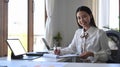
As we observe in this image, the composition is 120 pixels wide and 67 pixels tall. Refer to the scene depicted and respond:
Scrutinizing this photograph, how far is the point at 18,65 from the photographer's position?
6.13ft

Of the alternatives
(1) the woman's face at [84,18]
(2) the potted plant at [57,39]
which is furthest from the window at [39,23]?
(1) the woman's face at [84,18]

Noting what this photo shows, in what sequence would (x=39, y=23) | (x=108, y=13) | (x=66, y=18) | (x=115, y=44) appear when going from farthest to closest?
(x=66, y=18), (x=108, y=13), (x=39, y=23), (x=115, y=44)

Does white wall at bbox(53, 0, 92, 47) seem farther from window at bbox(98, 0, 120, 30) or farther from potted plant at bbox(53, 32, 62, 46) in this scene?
window at bbox(98, 0, 120, 30)

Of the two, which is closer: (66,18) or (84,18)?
(84,18)

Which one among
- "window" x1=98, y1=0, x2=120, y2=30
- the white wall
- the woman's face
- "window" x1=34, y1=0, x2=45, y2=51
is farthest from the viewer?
the white wall

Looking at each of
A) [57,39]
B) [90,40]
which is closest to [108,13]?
[57,39]

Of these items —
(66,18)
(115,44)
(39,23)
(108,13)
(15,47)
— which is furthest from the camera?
(66,18)

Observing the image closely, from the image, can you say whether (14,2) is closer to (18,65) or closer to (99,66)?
(18,65)

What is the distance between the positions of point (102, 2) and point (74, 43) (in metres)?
4.60

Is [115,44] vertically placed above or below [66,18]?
below

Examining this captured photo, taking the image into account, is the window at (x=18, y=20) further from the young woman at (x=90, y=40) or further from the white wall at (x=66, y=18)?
the young woman at (x=90, y=40)

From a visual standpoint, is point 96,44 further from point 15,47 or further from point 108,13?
point 108,13

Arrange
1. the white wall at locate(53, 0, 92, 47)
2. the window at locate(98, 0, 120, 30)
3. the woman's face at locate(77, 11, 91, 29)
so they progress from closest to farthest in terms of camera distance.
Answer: the woman's face at locate(77, 11, 91, 29) → the window at locate(98, 0, 120, 30) → the white wall at locate(53, 0, 92, 47)

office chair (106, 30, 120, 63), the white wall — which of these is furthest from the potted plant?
office chair (106, 30, 120, 63)
